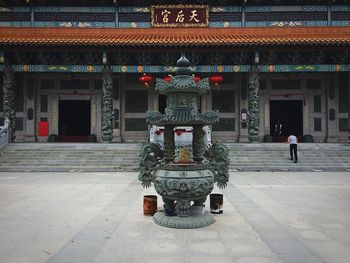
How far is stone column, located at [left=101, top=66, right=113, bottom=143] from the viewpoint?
1285 cm

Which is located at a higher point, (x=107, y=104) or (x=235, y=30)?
(x=235, y=30)

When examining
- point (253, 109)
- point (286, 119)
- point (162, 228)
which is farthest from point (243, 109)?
point (162, 228)

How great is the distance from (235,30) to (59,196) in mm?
12052

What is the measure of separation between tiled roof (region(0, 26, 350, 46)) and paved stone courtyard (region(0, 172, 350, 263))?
7.15 m

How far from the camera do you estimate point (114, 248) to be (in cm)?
341

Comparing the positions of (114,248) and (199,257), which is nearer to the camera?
(199,257)

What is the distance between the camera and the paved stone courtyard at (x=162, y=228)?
10.6 feet

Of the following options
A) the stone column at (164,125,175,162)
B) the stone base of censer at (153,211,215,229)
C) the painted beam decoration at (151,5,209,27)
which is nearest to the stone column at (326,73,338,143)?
the painted beam decoration at (151,5,209,27)

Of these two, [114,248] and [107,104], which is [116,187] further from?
[107,104]

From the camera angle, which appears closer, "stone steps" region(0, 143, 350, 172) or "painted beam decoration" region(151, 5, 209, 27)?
"stone steps" region(0, 143, 350, 172)

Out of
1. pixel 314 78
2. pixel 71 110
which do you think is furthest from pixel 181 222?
pixel 71 110

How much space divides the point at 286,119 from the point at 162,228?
14.9 m

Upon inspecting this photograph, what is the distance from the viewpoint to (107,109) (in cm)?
1293

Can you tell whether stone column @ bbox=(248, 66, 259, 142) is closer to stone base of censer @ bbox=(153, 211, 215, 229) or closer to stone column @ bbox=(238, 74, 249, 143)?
stone column @ bbox=(238, 74, 249, 143)
